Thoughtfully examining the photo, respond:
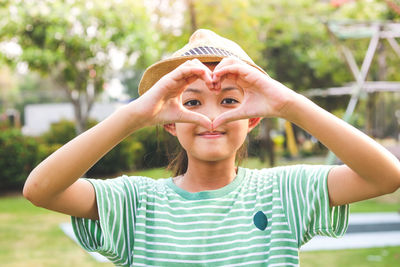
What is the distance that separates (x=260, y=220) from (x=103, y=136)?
592 mm

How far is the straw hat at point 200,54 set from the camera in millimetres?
1802

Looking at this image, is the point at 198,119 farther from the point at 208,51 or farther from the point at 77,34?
the point at 77,34

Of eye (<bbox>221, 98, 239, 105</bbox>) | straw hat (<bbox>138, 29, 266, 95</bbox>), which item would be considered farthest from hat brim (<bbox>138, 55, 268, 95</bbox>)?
eye (<bbox>221, 98, 239, 105</bbox>)

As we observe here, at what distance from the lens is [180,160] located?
2203 mm

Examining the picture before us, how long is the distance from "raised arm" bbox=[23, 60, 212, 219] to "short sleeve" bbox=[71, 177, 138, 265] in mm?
111

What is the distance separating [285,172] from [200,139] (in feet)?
1.06

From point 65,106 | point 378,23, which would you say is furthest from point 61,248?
point 65,106

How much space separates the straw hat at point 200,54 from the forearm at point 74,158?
327 mm

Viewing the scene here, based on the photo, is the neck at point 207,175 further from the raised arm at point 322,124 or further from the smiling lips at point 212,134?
the raised arm at point 322,124

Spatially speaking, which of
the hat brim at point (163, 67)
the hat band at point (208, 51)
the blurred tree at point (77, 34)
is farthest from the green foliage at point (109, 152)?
the hat band at point (208, 51)

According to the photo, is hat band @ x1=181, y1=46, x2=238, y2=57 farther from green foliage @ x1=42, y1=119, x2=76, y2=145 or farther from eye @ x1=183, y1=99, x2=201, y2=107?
green foliage @ x1=42, y1=119, x2=76, y2=145

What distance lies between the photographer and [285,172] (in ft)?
5.91

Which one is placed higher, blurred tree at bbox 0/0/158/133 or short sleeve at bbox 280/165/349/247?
blurred tree at bbox 0/0/158/133

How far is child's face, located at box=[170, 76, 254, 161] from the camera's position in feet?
5.73
